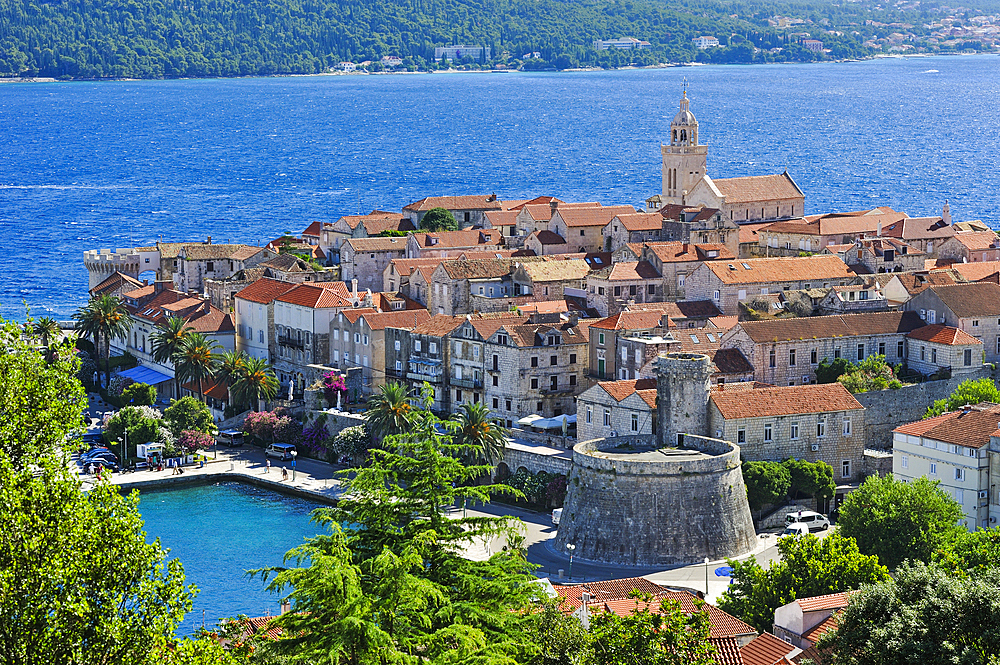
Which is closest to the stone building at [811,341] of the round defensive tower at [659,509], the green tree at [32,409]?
the round defensive tower at [659,509]

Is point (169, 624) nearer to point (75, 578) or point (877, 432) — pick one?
point (75, 578)

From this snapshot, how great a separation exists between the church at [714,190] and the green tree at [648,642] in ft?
222

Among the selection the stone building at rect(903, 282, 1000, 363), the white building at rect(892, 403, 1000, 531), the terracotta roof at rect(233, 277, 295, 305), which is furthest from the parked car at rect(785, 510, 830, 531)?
the terracotta roof at rect(233, 277, 295, 305)

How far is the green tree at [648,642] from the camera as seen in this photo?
3131 cm

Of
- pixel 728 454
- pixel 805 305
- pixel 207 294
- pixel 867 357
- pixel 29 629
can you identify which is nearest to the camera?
pixel 29 629

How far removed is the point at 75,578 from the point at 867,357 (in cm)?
5324

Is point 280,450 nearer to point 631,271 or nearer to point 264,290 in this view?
point 264,290

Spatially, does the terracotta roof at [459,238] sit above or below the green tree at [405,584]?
below

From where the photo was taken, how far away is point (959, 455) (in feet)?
190

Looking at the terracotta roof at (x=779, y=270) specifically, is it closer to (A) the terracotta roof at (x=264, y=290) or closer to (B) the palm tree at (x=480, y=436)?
(B) the palm tree at (x=480, y=436)

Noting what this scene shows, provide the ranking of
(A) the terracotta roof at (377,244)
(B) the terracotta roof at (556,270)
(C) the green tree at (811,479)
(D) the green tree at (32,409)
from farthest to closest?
(A) the terracotta roof at (377,244), (B) the terracotta roof at (556,270), (C) the green tree at (811,479), (D) the green tree at (32,409)

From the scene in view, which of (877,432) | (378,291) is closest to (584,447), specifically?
(877,432)

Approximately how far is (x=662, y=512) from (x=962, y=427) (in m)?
10.5

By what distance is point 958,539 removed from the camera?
49.9m
